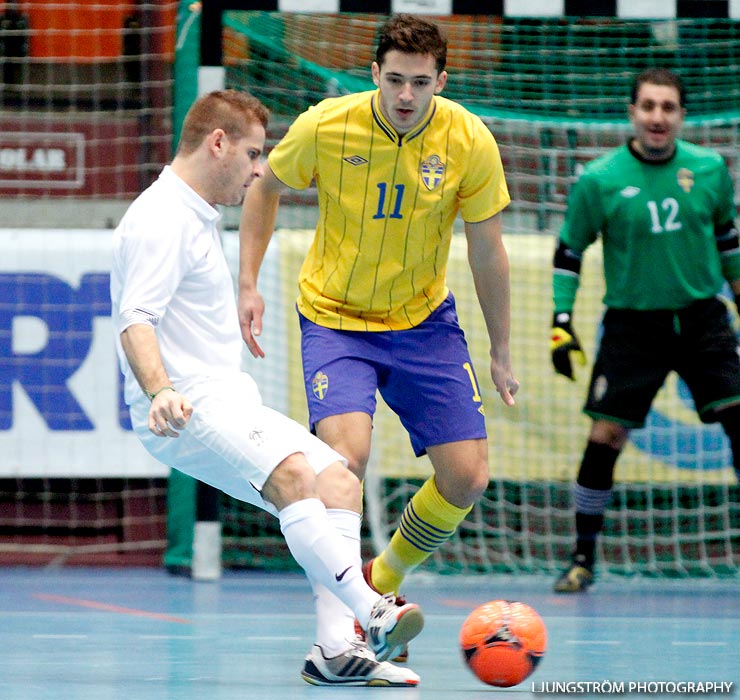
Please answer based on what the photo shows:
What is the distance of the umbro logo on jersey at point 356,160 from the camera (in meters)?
4.35

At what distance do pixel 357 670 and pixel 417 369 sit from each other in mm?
1065

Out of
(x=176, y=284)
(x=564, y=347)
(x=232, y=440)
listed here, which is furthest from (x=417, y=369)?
(x=564, y=347)

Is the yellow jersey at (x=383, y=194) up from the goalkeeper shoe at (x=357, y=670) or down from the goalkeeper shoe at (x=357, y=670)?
up

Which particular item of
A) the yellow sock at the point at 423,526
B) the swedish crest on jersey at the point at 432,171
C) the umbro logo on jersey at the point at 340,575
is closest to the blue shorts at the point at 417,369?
the yellow sock at the point at 423,526

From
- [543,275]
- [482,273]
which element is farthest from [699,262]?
[482,273]

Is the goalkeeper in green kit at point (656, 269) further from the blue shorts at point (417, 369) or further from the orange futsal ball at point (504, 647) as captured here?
the orange futsal ball at point (504, 647)

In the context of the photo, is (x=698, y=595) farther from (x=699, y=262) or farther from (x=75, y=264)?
(x=75, y=264)

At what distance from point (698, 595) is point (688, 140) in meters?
2.52

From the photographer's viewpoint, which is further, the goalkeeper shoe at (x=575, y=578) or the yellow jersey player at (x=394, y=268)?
the goalkeeper shoe at (x=575, y=578)

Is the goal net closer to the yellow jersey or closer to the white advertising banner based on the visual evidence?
the white advertising banner

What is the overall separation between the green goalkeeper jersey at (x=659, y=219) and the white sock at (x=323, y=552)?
8.90 ft

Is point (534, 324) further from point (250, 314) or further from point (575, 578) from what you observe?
point (250, 314)

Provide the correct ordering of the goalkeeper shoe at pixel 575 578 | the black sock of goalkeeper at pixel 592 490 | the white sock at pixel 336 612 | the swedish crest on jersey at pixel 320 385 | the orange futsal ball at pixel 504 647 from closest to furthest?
1. the orange futsal ball at pixel 504 647
2. the white sock at pixel 336 612
3. the swedish crest on jersey at pixel 320 385
4. the black sock of goalkeeper at pixel 592 490
5. the goalkeeper shoe at pixel 575 578

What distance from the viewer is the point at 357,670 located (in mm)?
3717
